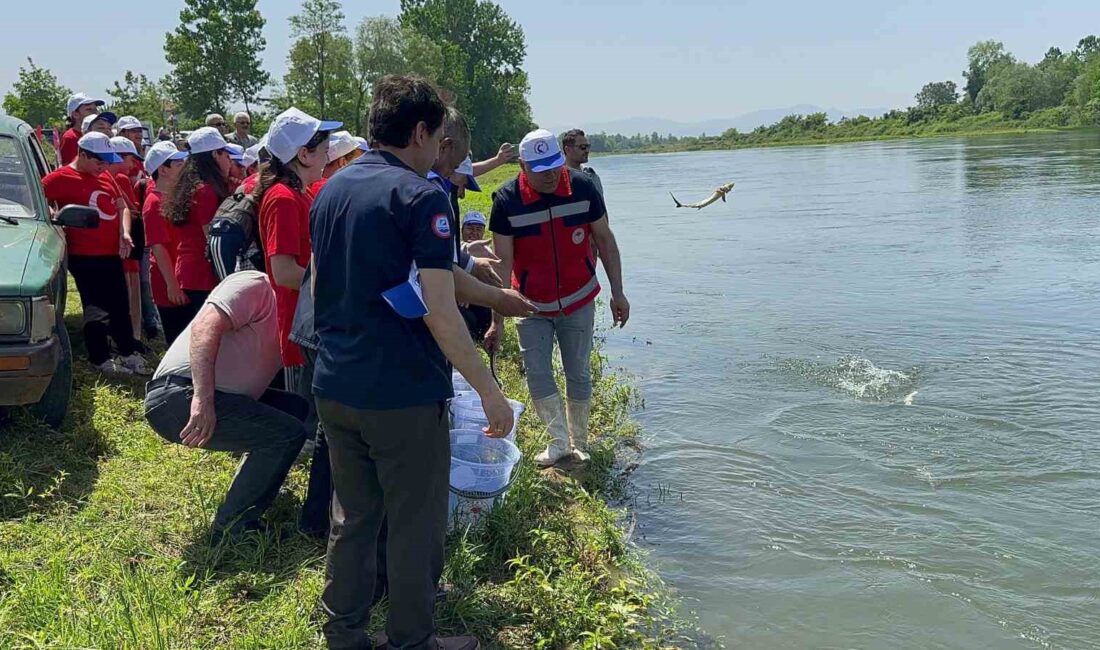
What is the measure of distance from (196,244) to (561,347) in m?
2.44

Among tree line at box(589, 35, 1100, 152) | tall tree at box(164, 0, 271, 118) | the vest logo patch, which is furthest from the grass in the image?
tree line at box(589, 35, 1100, 152)

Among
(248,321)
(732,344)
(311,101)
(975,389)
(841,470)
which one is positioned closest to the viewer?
(248,321)

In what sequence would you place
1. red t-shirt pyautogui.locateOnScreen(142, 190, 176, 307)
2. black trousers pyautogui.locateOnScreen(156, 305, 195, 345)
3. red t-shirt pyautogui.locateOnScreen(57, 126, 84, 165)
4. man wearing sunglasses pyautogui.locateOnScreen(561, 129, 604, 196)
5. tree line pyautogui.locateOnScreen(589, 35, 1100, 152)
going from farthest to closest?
tree line pyautogui.locateOnScreen(589, 35, 1100, 152)
red t-shirt pyautogui.locateOnScreen(57, 126, 84, 165)
man wearing sunglasses pyautogui.locateOnScreen(561, 129, 604, 196)
black trousers pyautogui.locateOnScreen(156, 305, 195, 345)
red t-shirt pyautogui.locateOnScreen(142, 190, 176, 307)

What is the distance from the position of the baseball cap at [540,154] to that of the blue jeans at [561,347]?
0.94 meters

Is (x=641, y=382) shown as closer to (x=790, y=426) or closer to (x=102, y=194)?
(x=790, y=426)

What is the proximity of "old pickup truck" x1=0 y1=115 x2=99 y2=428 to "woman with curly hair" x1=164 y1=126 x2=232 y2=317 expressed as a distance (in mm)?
543

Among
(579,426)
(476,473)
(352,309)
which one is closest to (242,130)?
(579,426)

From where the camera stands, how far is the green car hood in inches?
181

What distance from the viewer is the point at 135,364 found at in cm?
652

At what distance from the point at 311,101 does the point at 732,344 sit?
175 feet

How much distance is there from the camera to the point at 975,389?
299 inches

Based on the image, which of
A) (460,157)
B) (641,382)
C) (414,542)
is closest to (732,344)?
(641,382)

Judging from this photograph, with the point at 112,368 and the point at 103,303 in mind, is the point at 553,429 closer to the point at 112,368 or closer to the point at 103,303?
the point at 112,368

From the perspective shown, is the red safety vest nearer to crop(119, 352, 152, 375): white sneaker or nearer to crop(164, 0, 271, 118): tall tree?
crop(119, 352, 152, 375): white sneaker
